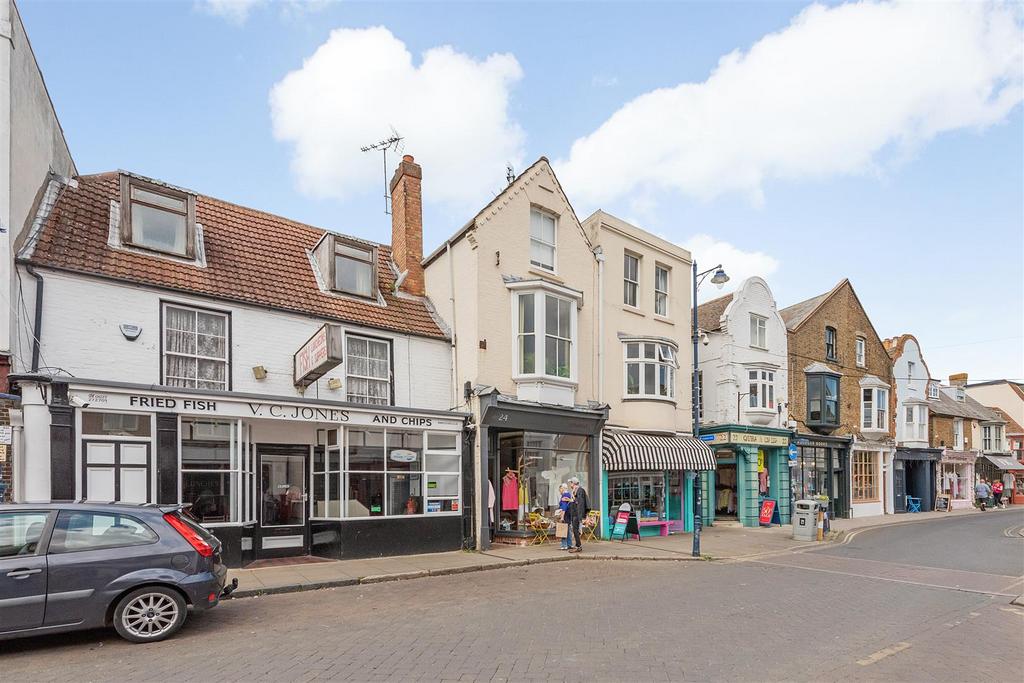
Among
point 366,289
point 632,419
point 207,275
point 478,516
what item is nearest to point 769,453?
point 632,419

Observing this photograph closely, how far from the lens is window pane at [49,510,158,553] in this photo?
7273 millimetres

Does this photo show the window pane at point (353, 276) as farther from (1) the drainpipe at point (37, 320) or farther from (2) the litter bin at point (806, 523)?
(2) the litter bin at point (806, 523)

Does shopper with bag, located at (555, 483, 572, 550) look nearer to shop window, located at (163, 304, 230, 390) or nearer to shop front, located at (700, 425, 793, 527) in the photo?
shop front, located at (700, 425, 793, 527)

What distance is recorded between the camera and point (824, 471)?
93.5ft

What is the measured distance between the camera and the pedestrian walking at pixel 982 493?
3776 cm

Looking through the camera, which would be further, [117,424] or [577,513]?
[577,513]

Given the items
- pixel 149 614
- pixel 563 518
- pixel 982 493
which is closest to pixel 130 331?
pixel 149 614

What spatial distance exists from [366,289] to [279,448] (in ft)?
14.6

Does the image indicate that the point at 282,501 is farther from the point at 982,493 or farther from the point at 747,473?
the point at 982,493

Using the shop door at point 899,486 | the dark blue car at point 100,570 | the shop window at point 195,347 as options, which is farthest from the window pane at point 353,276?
the shop door at point 899,486

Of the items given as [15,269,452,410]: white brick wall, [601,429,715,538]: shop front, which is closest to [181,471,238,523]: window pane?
[15,269,452,410]: white brick wall

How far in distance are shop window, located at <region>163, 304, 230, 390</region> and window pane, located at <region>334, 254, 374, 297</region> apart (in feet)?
10.6

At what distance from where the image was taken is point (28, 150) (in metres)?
12.0

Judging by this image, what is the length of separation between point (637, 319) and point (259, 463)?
12.4 metres
